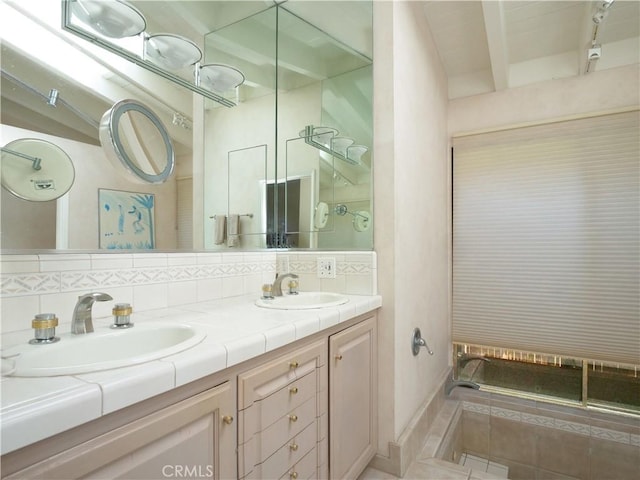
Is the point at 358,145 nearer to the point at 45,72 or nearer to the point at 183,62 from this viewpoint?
the point at 183,62

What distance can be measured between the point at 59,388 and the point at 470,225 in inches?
115

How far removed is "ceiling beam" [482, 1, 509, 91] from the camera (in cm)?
200

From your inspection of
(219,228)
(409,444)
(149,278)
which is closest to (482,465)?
(409,444)

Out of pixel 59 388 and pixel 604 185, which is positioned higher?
pixel 604 185

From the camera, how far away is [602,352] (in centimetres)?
244

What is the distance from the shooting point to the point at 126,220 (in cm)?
128

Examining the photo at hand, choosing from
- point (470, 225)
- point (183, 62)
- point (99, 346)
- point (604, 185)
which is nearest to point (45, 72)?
point (183, 62)

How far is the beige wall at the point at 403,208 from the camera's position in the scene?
179cm

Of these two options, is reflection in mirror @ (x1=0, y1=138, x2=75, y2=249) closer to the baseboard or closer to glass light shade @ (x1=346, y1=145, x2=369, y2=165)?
glass light shade @ (x1=346, y1=145, x2=369, y2=165)

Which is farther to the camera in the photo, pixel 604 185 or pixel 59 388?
pixel 604 185

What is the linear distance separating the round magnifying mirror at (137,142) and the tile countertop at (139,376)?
1.79 ft

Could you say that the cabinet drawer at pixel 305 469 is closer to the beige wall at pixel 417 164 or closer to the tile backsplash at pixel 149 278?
the beige wall at pixel 417 164

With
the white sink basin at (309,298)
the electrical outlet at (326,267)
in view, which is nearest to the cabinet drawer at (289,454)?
the white sink basin at (309,298)

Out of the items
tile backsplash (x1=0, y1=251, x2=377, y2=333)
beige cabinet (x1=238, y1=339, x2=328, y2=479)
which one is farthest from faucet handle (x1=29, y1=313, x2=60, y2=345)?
beige cabinet (x1=238, y1=339, x2=328, y2=479)
